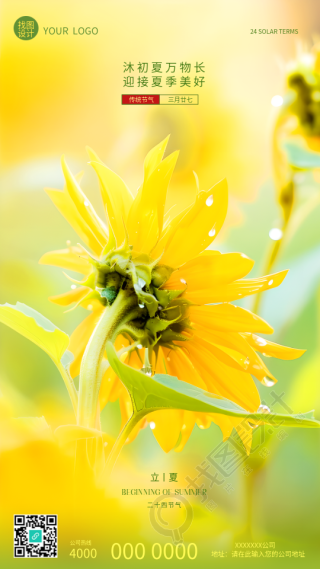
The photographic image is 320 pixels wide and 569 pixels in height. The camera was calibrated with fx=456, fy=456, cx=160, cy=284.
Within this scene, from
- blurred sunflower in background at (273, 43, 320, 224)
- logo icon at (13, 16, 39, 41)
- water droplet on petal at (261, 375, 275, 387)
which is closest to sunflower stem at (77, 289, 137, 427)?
water droplet on petal at (261, 375, 275, 387)

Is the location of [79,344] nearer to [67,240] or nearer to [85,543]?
[67,240]

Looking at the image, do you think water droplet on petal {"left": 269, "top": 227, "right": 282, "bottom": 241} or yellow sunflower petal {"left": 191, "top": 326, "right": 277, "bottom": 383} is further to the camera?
water droplet on petal {"left": 269, "top": 227, "right": 282, "bottom": 241}

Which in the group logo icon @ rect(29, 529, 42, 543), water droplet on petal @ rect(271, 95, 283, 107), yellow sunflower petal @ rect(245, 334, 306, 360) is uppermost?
water droplet on petal @ rect(271, 95, 283, 107)

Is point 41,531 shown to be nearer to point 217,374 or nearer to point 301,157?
point 217,374

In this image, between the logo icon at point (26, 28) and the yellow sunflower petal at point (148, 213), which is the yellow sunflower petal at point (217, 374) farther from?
the logo icon at point (26, 28)

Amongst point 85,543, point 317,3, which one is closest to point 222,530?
point 85,543

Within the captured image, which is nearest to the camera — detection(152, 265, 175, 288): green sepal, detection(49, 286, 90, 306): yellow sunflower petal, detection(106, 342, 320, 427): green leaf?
detection(106, 342, 320, 427): green leaf

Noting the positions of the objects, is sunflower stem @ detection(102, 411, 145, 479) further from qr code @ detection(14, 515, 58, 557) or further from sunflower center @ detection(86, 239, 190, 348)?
qr code @ detection(14, 515, 58, 557)

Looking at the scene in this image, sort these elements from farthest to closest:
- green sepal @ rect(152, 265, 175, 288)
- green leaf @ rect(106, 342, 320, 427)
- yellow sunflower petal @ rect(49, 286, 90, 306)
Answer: yellow sunflower petal @ rect(49, 286, 90, 306) < green sepal @ rect(152, 265, 175, 288) < green leaf @ rect(106, 342, 320, 427)
